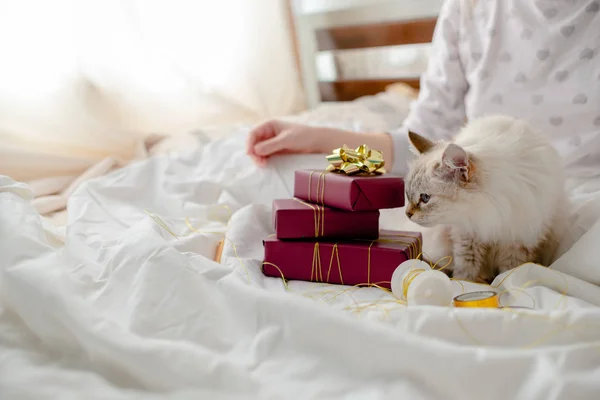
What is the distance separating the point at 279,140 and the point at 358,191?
461 millimetres

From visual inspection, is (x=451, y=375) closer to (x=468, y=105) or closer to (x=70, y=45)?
(x=468, y=105)

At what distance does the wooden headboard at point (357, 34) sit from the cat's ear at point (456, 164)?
151cm

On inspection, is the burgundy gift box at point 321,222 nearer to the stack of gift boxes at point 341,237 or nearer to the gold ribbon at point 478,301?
the stack of gift boxes at point 341,237

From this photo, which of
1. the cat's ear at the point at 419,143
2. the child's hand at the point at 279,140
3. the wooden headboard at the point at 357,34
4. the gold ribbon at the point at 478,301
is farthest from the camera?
the wooden headboard at the point at 357,34

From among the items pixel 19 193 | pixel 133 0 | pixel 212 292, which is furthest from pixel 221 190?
pixel 133 0

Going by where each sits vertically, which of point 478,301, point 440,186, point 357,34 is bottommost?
point 478,301

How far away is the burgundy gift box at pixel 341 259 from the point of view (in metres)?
0.86

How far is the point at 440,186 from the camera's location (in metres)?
0.90

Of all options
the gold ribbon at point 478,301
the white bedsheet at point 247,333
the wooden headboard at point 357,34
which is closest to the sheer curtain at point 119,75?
the wooden headboard at point 357,34

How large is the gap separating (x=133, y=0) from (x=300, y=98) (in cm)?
103

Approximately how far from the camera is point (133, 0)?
1.86 m

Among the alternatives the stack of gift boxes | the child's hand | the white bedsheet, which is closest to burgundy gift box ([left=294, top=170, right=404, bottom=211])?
the stack of gift boxes

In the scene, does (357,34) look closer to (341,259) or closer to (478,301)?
(341,259)

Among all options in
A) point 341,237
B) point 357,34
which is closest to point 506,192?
point 341,237
